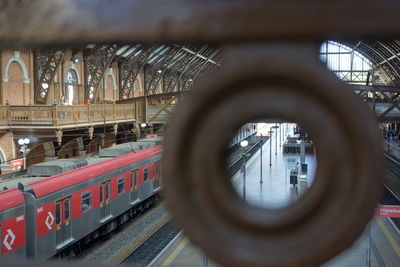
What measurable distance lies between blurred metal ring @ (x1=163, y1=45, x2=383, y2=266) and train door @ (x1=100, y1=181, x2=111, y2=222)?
426 inches

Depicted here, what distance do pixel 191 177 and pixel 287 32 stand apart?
0.21 meters

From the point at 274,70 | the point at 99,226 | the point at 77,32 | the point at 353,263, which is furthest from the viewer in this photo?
the point at 99,226

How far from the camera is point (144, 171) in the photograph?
14.2 metres

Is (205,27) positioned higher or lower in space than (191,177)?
higher

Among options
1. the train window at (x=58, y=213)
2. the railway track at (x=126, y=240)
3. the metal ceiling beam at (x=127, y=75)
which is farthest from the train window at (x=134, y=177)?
the metal ceiling beam at (x=127, y=75)

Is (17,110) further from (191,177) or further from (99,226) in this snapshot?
(191,177)

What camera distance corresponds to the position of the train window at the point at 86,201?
10227 mm

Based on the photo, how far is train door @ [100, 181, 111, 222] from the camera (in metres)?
11.2

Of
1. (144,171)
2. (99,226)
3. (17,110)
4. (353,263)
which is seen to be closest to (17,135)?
(17,110)

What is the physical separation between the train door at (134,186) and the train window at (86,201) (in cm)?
273

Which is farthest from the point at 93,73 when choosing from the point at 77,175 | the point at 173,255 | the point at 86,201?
the point at 173,255

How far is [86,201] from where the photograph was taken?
1036 cm

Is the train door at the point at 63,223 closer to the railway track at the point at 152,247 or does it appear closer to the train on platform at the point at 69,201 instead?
the train on platform at the point at 69,201

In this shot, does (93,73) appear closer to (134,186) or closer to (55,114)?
(55,114)
